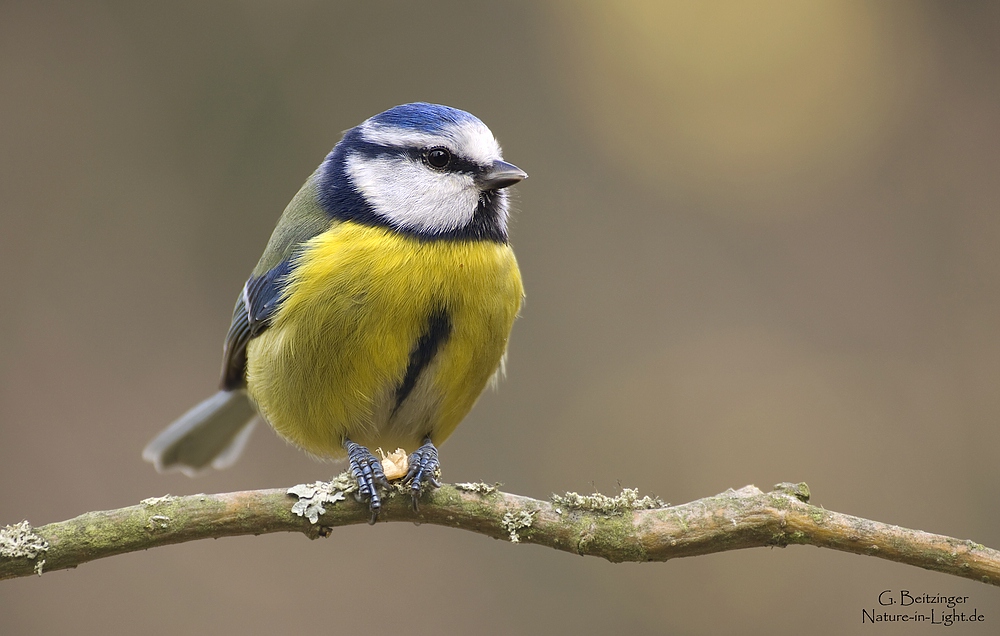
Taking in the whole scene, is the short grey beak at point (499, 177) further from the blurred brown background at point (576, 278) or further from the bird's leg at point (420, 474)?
the blurred brown background at point (576, 278)

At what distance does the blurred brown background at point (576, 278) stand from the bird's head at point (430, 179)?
1.49 meters

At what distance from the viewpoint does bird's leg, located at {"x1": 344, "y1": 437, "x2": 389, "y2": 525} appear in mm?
2008

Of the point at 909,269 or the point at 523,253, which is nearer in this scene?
the point at 909,269

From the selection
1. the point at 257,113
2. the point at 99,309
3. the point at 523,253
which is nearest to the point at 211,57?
the point at 257,113

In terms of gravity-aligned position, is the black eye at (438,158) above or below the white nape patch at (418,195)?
above

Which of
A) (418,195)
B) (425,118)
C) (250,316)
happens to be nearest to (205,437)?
(250,316)

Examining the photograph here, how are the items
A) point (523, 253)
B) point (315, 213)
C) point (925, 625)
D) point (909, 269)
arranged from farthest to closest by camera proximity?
point (523, 253)
point (909, 269)
point (925, 625)
point (315, 213)

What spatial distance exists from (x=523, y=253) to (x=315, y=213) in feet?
5.17

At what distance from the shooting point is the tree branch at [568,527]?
1.75 meters

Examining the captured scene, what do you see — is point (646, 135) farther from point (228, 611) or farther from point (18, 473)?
point (18, 473)

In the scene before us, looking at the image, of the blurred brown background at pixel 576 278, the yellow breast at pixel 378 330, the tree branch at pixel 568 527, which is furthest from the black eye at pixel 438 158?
the blurred brown background at pixel 576 278

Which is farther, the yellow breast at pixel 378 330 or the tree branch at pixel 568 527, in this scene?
the yellow breast at pixel 378 330

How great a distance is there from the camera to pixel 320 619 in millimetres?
3275

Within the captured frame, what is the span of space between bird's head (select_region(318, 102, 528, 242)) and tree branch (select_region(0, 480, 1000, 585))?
75cm
